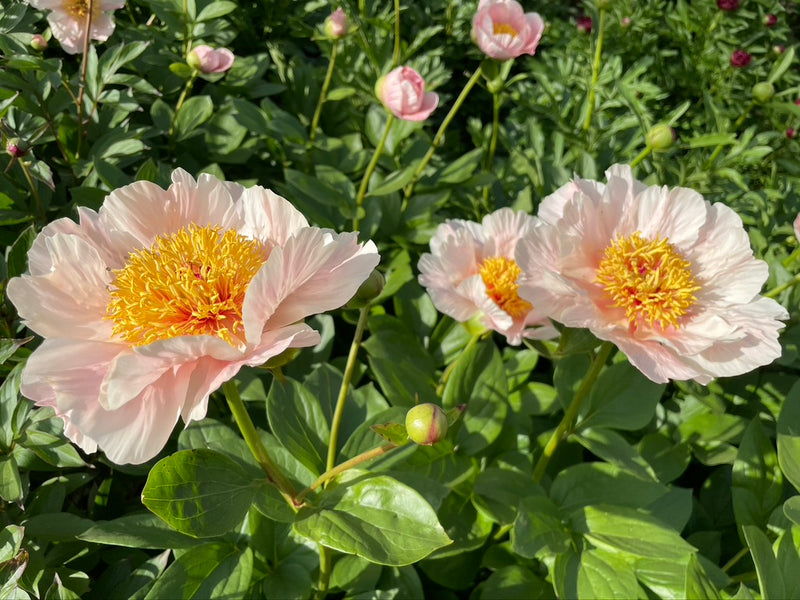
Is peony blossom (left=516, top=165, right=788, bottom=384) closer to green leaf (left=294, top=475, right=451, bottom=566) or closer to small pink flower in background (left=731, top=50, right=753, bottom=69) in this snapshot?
green leaf (left=294, top=475, right=451, bottom=566)

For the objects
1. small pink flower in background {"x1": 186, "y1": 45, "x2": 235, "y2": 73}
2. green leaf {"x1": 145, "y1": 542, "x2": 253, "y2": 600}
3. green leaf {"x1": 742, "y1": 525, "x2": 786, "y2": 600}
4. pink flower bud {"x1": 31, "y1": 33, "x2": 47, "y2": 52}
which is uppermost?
pink flower bud {"x1": 31, "y1": 33, "x2": 47, "y2": 52}

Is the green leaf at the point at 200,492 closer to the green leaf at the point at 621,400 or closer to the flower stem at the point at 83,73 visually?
the green leaf at the point at 621,400

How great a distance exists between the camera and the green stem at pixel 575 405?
0.95 m

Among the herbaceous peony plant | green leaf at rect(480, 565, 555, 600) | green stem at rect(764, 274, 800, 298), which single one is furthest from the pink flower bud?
green stem at rect(764, 274, 800, 298)

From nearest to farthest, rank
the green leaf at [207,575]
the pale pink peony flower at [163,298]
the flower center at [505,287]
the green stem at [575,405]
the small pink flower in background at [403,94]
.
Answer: the pale pink peony flower at [163,298] → the green leaf at [207,575] → the green stem at [575,405] → the flower center at [505,287] → the small pink flower in background at [403,94]

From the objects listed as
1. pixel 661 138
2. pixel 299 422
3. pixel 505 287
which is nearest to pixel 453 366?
pixel 505 287

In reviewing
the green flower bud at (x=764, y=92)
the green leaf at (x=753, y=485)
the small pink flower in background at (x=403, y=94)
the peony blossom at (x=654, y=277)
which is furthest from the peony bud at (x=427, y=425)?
the green flower bud at (x=764, y=92)

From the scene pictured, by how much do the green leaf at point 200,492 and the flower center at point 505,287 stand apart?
595 mm

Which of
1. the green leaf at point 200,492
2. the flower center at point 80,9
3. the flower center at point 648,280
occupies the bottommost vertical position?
the green leaf at point 200,492

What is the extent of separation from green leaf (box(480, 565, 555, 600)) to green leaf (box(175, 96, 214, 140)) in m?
1.15

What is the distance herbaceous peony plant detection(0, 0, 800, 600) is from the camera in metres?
0.72

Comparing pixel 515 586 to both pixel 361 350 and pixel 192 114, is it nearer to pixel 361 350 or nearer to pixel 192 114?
pixel 361 350

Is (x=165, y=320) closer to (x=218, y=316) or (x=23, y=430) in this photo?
(x=218, y=316)

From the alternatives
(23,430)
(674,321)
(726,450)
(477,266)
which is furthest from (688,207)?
(23,430)
